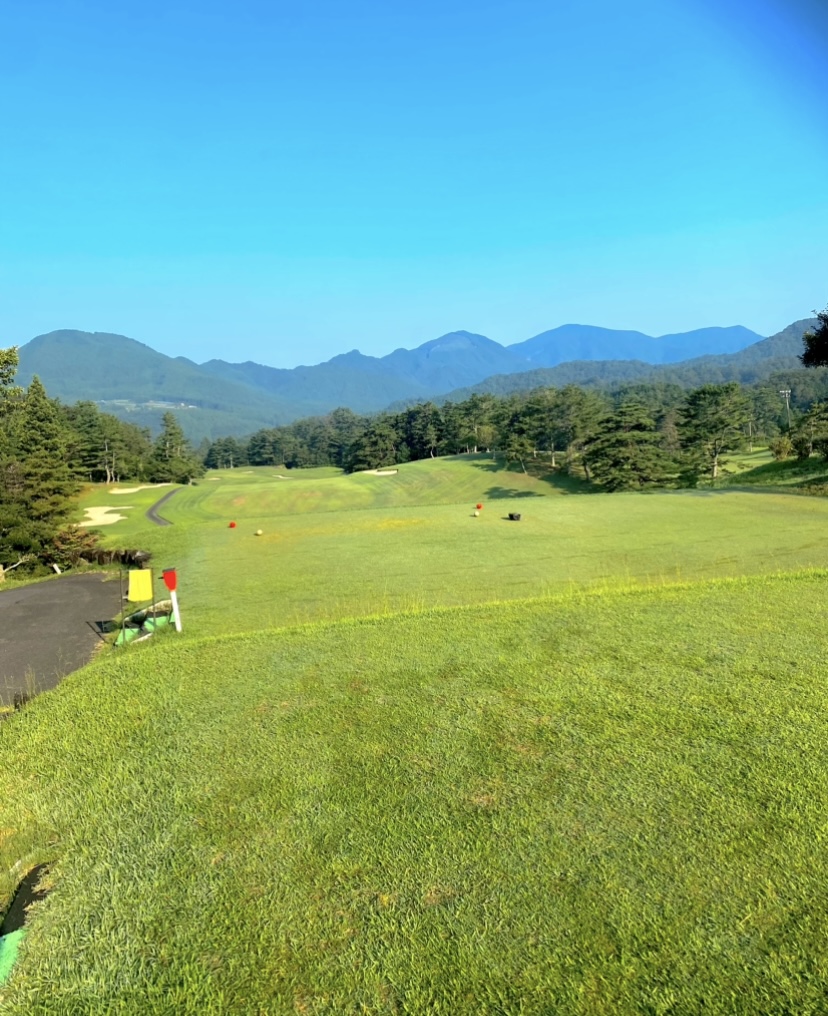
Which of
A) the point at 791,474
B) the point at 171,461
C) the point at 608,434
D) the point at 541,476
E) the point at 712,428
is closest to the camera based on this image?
the point at 791,474

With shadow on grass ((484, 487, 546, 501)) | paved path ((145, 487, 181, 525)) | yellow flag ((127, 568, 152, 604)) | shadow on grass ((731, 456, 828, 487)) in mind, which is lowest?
shadow on grass ((484, 487, 546, 501))

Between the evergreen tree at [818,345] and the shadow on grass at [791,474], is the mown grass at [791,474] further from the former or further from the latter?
the evergreen tree at [818,345]

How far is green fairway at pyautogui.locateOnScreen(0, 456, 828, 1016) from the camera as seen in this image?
2939 mm

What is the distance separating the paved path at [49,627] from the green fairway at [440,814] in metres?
1.39

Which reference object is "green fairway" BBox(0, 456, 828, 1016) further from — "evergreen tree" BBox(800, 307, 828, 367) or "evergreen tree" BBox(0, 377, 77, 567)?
"evergreen tree" BBox(800, 307, 828, 367)

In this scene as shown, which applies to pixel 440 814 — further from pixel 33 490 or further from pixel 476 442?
pixel 476 442

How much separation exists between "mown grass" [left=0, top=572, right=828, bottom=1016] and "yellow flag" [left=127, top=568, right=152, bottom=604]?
293 cm

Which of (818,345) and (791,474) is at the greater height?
(818,345)

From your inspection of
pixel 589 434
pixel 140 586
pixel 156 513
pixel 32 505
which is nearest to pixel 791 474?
pixel 589 434

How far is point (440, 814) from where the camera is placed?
413 cm

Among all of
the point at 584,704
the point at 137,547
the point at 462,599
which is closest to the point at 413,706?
Answer: the point at 584,704

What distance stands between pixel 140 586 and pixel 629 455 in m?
42.5

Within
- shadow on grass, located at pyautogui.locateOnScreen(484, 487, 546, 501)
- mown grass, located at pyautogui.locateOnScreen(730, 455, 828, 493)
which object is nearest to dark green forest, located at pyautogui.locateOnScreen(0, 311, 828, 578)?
mown grass, located at pyautogui.locateOnScreen(730, 455, 828, 493)

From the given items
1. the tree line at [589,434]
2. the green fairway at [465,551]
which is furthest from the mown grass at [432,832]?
the tree line at [589,434]
